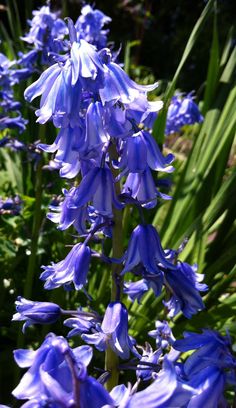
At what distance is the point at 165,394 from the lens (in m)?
0.71

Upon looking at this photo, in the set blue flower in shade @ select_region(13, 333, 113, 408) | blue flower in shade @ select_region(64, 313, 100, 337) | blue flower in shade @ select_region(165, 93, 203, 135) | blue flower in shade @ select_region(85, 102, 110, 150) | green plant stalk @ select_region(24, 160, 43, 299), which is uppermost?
blue flower in shade @ select_region(85, 102, 110, 150)

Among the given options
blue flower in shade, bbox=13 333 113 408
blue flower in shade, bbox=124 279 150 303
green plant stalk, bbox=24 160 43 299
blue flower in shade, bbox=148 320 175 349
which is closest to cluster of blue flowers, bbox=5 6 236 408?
blue flower in shade, bbox=13 333 113 408

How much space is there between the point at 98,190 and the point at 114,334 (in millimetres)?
269

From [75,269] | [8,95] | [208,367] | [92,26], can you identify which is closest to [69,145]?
[75,269]

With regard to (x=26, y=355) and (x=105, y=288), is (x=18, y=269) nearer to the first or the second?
(x=105, y=288)

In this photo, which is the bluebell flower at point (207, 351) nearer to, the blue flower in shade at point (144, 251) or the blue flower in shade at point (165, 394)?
the blue flower in shade at point (165, 394)

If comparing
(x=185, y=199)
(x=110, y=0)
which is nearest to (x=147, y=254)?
(x=185, y=199)

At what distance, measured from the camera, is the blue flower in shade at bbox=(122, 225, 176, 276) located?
1086mm

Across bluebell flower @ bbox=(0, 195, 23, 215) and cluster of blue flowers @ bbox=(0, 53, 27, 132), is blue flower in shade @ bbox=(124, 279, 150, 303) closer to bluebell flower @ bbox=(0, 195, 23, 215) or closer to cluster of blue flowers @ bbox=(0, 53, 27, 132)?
bluebell flower @ bbox=(0, 195, 23, 215)

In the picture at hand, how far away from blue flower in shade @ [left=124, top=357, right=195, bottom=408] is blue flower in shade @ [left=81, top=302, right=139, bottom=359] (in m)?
0.32

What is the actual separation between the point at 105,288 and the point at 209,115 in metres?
0.85

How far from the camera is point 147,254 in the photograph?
1.08 meters

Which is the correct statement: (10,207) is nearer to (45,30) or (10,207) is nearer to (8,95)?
(8,95)

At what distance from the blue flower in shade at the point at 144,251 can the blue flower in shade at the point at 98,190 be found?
0.08 metres
